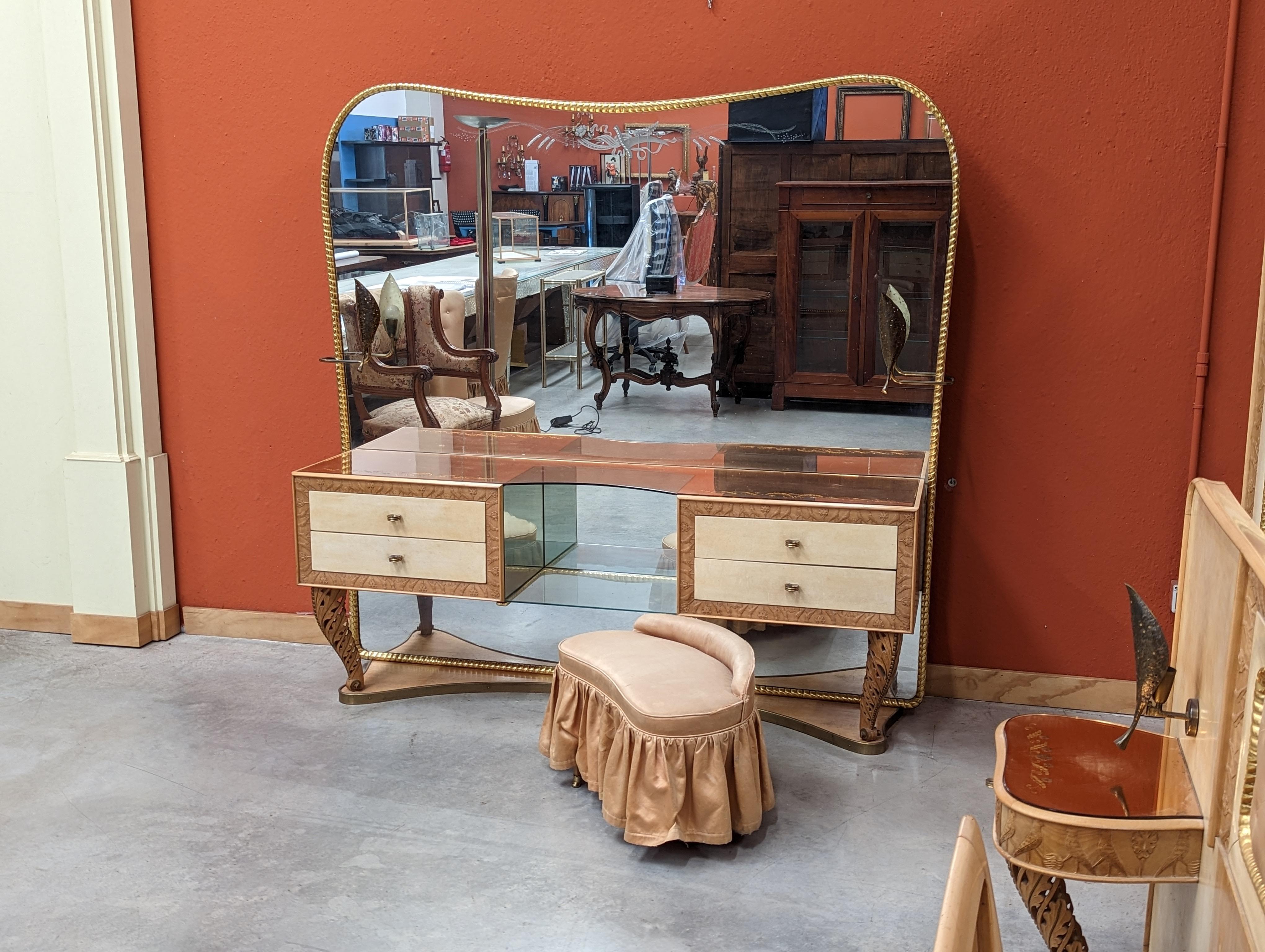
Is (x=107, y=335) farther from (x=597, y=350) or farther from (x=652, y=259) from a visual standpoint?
(x=652, y=259)

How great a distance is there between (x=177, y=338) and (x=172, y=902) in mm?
2072

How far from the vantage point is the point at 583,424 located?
3648 mm

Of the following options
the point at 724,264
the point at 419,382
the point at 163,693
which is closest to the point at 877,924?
the point at 724,264

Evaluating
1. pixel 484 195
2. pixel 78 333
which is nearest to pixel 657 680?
pixel 484 195

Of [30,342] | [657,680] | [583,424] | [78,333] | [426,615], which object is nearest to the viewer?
[657,680]

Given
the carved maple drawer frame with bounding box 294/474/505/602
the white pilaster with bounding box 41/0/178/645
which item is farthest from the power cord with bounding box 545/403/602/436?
the white pilaster with bounding box 41/0/178/645

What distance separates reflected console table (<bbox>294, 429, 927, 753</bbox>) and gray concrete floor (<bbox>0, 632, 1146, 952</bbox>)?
149mm

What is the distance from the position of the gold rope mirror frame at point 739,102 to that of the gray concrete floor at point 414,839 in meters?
0.20

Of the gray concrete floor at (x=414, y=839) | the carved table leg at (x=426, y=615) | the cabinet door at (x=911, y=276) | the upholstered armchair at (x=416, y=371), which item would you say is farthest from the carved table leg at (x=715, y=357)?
the carved table leg at (x=426, y=615)

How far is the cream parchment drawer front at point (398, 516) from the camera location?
3406 mm

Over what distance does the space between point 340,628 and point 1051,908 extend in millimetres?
2339

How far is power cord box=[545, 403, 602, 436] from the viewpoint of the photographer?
12.0ft

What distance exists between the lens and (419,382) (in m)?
3.76

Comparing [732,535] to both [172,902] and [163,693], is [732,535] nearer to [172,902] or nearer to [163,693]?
[172,902]
